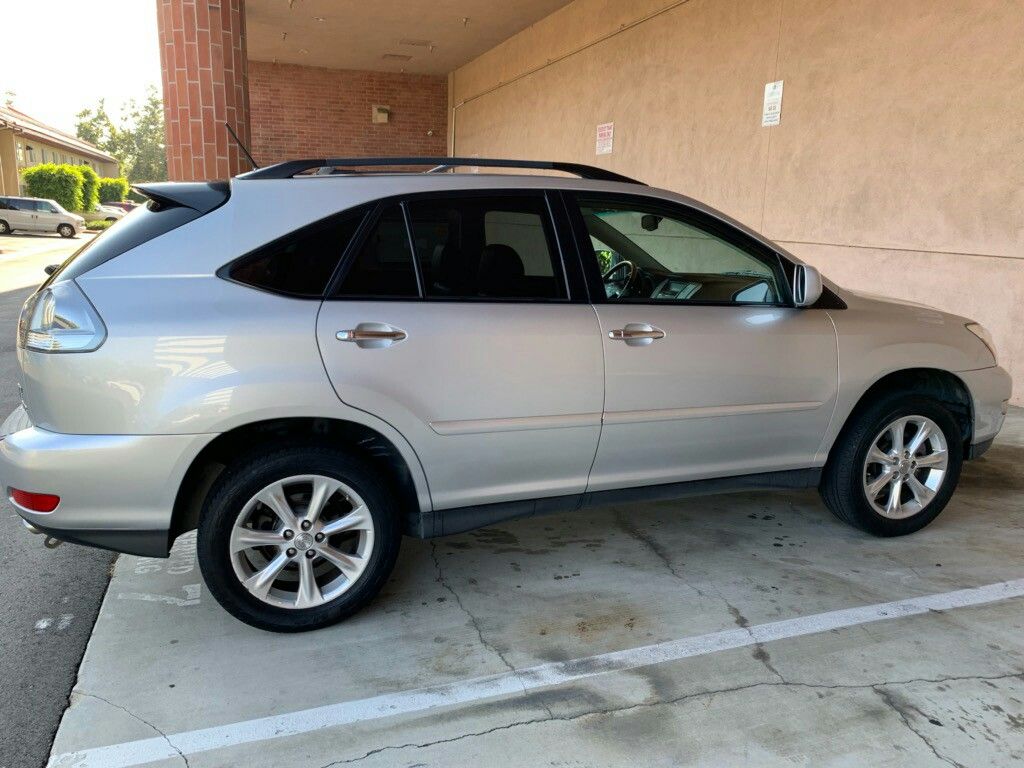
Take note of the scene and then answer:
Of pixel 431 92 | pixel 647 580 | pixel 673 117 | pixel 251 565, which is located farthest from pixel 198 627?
pixel 431 92

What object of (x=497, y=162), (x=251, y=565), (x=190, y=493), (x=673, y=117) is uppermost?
(x=673, y=117)

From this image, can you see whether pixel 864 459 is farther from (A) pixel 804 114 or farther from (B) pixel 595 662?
(A) pixel 804 114

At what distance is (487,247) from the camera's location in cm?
337

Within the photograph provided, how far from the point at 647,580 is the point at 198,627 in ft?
6.35

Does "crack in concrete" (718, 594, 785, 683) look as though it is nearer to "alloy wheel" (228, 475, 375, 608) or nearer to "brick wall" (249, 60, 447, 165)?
"alloy wheel" (228, 475, 375, 608)

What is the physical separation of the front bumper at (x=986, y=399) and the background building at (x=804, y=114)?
8.97ft

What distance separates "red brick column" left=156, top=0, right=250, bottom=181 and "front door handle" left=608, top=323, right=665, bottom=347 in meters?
6.68

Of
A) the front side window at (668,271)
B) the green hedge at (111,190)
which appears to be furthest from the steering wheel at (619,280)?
the green hedge at (111,190)

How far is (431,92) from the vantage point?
2194 centimetres

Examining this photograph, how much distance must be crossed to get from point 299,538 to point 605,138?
11.0 metres

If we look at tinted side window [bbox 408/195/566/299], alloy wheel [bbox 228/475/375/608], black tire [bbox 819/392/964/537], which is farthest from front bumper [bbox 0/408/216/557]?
black tire [bbox 819/392/964/537]

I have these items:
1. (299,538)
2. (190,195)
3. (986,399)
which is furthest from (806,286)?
(190,195)

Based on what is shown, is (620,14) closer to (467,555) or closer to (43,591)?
(467,555)

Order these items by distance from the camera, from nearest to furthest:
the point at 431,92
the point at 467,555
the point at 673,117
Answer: the point at 467,555
the point at 673,117
the point at 431,92
